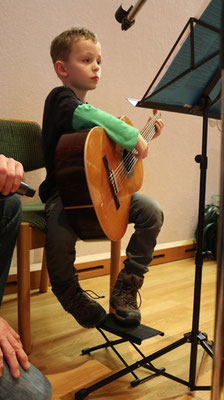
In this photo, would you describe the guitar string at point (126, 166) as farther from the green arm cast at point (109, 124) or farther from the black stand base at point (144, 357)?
the black stand base at point (144, 357)

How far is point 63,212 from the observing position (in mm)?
1432

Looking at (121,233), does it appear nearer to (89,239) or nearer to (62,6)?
(89,239)

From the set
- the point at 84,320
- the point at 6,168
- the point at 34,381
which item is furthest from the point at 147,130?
the point at 34,381

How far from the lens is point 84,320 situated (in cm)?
140

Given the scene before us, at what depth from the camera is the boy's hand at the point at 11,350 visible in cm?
82

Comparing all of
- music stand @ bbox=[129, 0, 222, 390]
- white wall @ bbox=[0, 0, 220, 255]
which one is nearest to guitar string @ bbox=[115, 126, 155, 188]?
music stand @ bbox=[129, 0, 222, 390]

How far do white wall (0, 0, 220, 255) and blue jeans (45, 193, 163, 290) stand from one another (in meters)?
0.85

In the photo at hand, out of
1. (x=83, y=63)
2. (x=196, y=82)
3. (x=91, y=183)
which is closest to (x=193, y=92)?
(x=196, y=82)

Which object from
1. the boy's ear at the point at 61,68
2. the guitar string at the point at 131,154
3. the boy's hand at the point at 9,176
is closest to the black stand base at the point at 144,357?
the guitar string at the point at 131,154

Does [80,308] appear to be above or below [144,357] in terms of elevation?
above

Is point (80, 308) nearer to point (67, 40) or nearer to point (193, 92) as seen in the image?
point (193, 92)

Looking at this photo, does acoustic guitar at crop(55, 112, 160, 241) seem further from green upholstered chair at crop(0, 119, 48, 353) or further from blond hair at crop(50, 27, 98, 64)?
blond hair at crop(50, 27, 98, 64)

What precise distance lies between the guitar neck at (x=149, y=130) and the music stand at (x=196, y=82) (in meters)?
0.38

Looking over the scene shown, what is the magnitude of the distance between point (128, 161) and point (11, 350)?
0.90 meters
